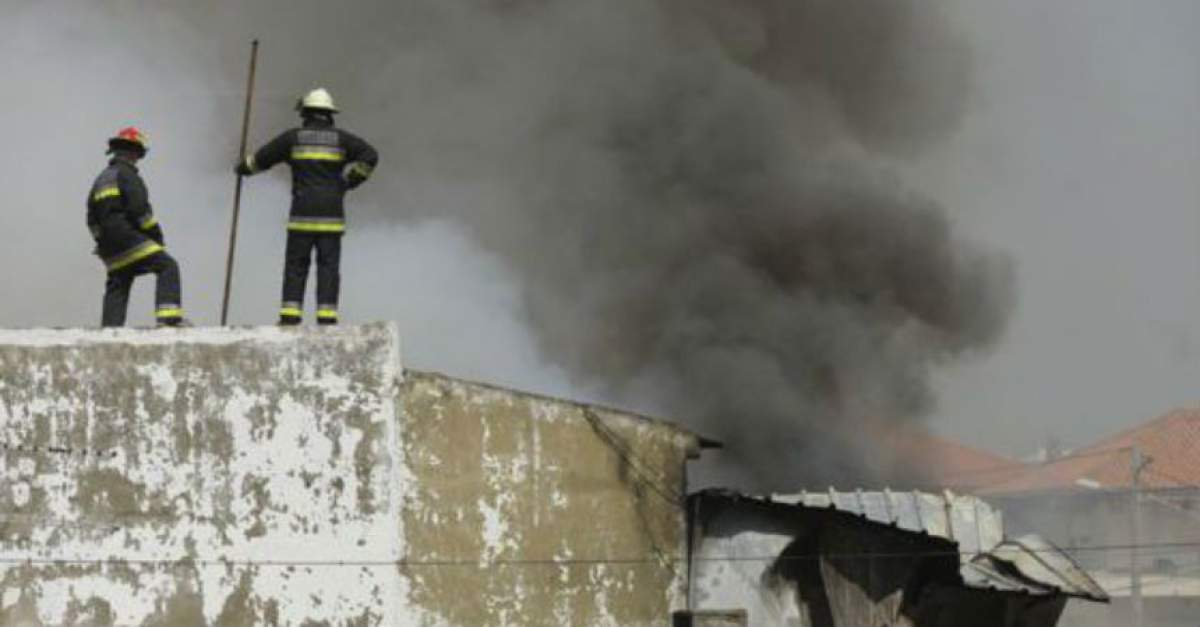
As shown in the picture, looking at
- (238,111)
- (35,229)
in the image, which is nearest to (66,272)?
(35,229)

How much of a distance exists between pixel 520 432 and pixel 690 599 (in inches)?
62.0

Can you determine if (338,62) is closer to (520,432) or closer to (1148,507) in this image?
(520,432)

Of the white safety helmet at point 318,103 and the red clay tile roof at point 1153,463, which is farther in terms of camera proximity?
the red clay tile roof at point 1153,463

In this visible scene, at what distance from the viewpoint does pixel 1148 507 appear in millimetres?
29797

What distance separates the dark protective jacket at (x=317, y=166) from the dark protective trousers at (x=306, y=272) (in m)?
0.06

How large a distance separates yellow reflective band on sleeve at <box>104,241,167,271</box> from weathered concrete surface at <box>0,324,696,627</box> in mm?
986

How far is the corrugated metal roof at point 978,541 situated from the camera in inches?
413

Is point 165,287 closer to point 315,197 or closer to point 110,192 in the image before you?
point 110,192

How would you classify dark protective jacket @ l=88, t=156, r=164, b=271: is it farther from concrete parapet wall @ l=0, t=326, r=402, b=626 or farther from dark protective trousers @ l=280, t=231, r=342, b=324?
concrete parapet wall @ l=0, t=326, r=402, b=626

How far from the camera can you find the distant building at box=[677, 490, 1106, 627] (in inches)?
396

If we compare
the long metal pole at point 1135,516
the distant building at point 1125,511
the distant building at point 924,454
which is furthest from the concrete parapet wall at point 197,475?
the distant building at point 1125,511

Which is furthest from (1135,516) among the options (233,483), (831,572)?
(233,483)

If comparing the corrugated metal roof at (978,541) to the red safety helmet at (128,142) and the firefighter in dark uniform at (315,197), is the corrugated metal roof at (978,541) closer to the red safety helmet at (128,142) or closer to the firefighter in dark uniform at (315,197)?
the firefighter in dark uniform at (315,197)

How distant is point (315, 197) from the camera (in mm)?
9586
